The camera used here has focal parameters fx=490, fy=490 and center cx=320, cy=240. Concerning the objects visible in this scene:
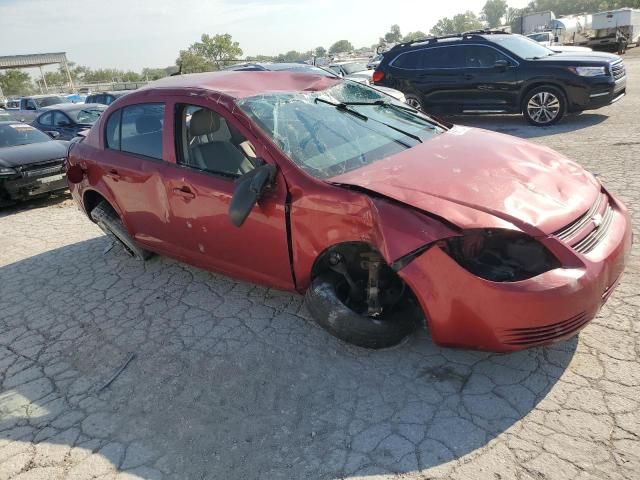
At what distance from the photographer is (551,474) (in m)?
2.09

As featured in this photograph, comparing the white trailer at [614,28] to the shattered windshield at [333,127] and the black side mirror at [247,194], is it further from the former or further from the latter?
the black side mirror at [247,194]

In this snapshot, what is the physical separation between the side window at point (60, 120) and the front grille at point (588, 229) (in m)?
11.6

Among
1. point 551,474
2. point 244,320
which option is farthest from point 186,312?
point 551,474

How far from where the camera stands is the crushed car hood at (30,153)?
739 centimetres

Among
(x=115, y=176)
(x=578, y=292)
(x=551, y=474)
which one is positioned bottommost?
(x=551, y=474)

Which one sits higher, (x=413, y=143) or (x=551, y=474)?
(x=413, y=143)

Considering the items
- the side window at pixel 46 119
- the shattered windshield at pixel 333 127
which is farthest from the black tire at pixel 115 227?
the side window at pixel 46 119

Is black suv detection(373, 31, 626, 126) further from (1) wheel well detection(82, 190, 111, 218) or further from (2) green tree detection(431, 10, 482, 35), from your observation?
(2) green tree detection(431, 10, 482, 35)

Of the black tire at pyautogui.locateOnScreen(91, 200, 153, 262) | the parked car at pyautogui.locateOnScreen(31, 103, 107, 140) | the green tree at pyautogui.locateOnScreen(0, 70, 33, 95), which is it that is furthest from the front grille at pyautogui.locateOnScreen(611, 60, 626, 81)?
the green tree at pyautogui.locateOnScreen(0, 70, 33, 95)

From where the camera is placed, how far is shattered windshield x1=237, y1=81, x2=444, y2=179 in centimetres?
311

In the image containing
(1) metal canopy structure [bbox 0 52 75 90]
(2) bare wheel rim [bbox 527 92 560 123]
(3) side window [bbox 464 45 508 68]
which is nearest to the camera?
(2) bare wheel rim [bbox 527 92 560 123]

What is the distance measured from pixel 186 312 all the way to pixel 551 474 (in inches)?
105

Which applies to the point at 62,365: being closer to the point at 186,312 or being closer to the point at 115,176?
the point at 186,312

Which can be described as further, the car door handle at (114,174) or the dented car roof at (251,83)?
the car door handle at (114,174)
